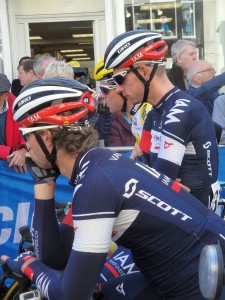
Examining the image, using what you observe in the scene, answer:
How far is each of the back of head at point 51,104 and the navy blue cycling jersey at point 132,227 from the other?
0.18 meters

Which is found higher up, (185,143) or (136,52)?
(136,52)

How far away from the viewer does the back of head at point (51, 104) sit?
6.81ft

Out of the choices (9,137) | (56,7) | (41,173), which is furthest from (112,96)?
(56,7)

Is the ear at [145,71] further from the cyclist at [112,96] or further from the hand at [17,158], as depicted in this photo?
the hand at [17,158]

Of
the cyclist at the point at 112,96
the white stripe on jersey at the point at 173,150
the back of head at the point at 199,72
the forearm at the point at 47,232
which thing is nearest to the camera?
the forearm at the point at 47,232

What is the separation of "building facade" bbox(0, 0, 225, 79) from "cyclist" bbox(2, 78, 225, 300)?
678 cm

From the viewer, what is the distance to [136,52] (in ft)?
9.06

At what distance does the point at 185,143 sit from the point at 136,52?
549 millimetres

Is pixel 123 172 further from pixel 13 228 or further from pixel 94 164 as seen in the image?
pixel 13 228

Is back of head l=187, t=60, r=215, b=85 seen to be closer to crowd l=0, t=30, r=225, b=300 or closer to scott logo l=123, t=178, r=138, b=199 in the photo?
crowd l=0, t=30, r=225, b=300

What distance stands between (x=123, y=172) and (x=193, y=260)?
423 mm

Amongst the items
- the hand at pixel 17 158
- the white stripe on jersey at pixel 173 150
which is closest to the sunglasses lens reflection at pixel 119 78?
the white stripe on jersey at pixel 173 150

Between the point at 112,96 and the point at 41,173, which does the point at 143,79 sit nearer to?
the point at 41,173

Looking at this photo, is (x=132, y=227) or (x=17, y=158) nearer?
(x=132, y=227)
